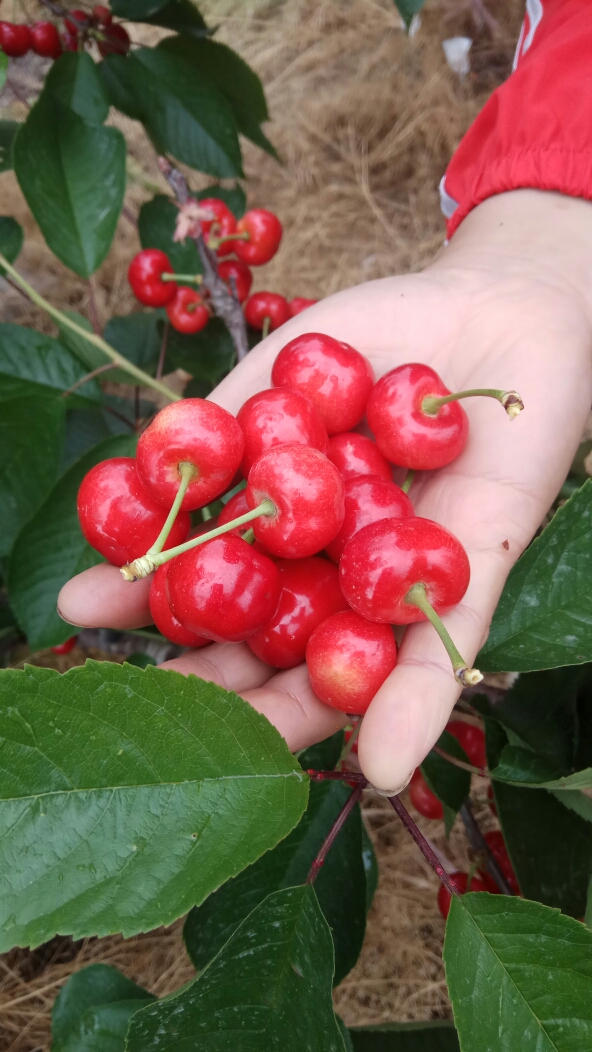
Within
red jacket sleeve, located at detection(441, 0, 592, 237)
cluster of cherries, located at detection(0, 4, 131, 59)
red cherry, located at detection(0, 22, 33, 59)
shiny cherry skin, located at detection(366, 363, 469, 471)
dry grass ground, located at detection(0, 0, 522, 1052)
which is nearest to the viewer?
shiny cherry skin, located at detection(366, 363, 469, 471)

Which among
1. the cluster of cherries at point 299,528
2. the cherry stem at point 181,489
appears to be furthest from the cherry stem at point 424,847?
the cherry stem at point 181,489

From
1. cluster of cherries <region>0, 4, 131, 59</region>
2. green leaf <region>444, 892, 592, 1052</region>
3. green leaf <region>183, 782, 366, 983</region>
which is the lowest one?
green leaf <region>183, 782, 366, 983</region>

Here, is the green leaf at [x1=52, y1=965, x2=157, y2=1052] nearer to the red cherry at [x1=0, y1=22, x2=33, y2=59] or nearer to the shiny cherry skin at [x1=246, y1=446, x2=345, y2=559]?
the shiny cherry skin at [x1=246, y1=446, x2=345, y2=559]

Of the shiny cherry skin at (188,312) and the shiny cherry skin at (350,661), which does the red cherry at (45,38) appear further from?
the shiny cherry skin at (350,661)

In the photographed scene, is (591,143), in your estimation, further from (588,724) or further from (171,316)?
(588,724)

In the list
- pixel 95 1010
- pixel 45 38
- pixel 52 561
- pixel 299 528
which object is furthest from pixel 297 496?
pixel 45 38

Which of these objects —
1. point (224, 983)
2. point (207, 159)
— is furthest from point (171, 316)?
point (224, 983)

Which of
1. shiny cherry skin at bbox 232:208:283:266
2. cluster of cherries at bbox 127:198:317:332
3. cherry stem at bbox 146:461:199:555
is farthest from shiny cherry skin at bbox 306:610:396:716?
shiny cherry skin at bbox 232:208:283:266
